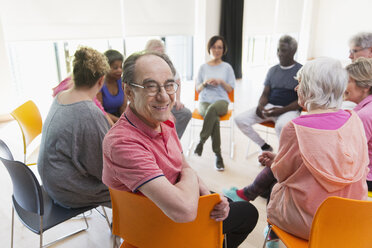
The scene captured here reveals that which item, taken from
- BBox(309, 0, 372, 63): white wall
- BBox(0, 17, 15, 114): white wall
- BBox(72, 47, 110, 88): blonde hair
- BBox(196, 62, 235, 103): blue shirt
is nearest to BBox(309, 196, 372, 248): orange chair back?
BBox(72, 47, 110, 88): blonde hair

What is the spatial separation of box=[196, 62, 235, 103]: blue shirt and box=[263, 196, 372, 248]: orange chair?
2.38m

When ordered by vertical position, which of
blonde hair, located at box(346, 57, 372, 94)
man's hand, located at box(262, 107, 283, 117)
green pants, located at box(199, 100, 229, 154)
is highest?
blonde hair, located at box(346, 57, 372, 94)

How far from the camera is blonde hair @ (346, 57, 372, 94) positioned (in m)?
2.00

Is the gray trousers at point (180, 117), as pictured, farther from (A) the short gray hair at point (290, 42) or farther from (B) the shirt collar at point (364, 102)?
(B) the shirt collar at point (364, 102)

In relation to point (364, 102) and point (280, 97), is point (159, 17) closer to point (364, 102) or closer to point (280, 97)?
point (280, 97)

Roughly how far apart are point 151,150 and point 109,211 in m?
1.48

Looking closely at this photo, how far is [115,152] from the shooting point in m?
1.11

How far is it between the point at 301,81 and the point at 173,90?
752 mm

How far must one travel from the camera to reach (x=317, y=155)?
1.35 meters

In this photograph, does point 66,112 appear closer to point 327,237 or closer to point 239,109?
point 327,237

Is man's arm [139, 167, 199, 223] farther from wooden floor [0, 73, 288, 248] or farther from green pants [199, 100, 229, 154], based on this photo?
green pants [199, 100, 229, 154]

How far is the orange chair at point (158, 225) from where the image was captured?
114cm

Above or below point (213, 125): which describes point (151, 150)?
above

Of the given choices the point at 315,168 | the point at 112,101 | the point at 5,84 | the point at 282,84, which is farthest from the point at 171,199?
the point at 5,84
